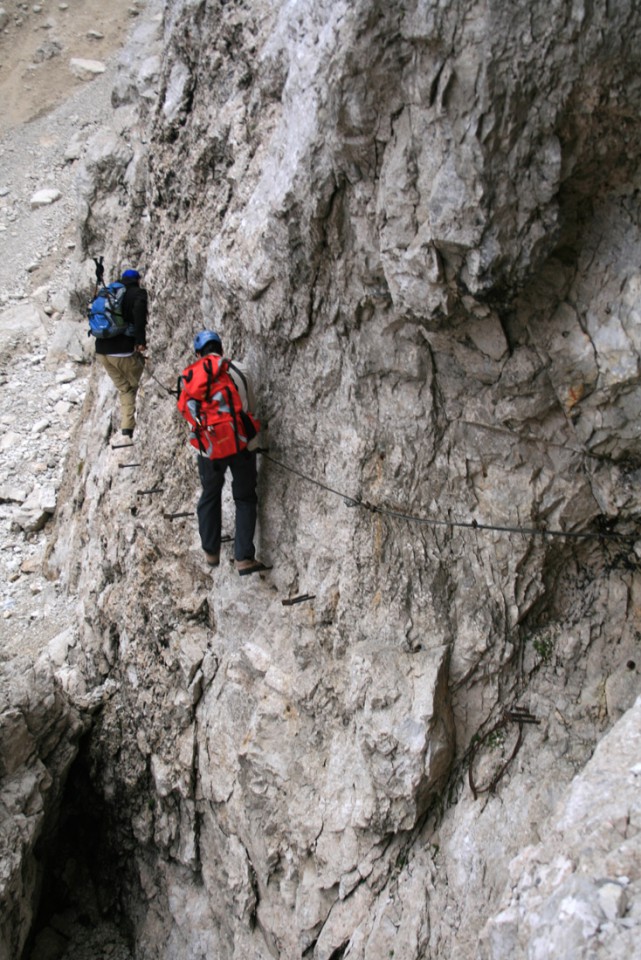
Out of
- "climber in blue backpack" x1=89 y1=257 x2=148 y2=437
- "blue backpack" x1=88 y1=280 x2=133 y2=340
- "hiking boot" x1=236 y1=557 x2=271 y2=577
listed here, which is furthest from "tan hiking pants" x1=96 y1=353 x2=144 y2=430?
"hiking boot" x1=236 y1=557 x2=271 y2=577

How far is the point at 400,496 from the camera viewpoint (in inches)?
297

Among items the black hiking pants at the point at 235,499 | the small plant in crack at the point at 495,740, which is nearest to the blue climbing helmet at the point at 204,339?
the black hiking pants at the point at 235,499

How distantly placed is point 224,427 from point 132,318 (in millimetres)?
3717

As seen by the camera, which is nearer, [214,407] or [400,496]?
[400,496]

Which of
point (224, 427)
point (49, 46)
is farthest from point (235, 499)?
point (49, 46)

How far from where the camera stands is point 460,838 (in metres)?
7.12

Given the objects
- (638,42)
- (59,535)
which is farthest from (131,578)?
(638,42)

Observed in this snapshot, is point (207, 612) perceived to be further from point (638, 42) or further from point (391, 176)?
point (638, 42)

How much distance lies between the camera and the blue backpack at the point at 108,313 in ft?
35.2

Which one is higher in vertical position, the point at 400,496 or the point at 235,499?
the point at 400,496

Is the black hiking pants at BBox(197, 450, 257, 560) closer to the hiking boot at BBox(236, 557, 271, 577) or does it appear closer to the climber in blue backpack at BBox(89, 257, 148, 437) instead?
the hiking boot at BBox(236, 557, 271, 577)

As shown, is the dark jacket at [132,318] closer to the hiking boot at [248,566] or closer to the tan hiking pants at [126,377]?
the tan hiking pants at [126,377]

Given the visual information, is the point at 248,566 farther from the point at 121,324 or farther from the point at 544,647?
the point at 121,324

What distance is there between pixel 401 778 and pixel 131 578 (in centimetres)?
496
